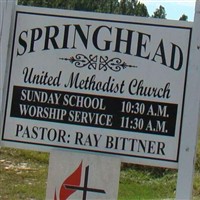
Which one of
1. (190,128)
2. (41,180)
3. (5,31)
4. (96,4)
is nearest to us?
(190,128)

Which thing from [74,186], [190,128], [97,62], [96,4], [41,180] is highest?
[96,4]

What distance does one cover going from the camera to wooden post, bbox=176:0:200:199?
11.5ft

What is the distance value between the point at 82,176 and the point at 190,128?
0.71 meters

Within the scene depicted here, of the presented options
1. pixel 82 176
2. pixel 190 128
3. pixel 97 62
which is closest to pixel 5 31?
pixel 97 62

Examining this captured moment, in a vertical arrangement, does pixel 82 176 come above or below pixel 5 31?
below

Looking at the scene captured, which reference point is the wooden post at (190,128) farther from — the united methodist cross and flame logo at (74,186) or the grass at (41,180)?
the grass at (41,180)

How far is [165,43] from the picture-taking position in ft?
11.8

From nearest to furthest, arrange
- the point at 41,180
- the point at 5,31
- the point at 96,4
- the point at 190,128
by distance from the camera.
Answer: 1. the point at 190,128
2. the point at 5,31
3. the point at 41,180
4. the point at 96,4

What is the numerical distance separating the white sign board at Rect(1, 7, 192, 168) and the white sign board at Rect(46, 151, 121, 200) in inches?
2.6

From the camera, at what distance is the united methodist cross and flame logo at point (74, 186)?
3.66 meters

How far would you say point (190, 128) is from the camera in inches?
139

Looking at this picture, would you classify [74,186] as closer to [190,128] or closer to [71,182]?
[71,182]

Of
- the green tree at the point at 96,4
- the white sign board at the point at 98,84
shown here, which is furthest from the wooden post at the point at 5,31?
the green tree at the point at 96,4

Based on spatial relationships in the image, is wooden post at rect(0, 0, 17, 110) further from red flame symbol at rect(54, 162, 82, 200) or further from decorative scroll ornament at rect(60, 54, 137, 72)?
red flame symbol at rect(54, 162, 82, 200)
